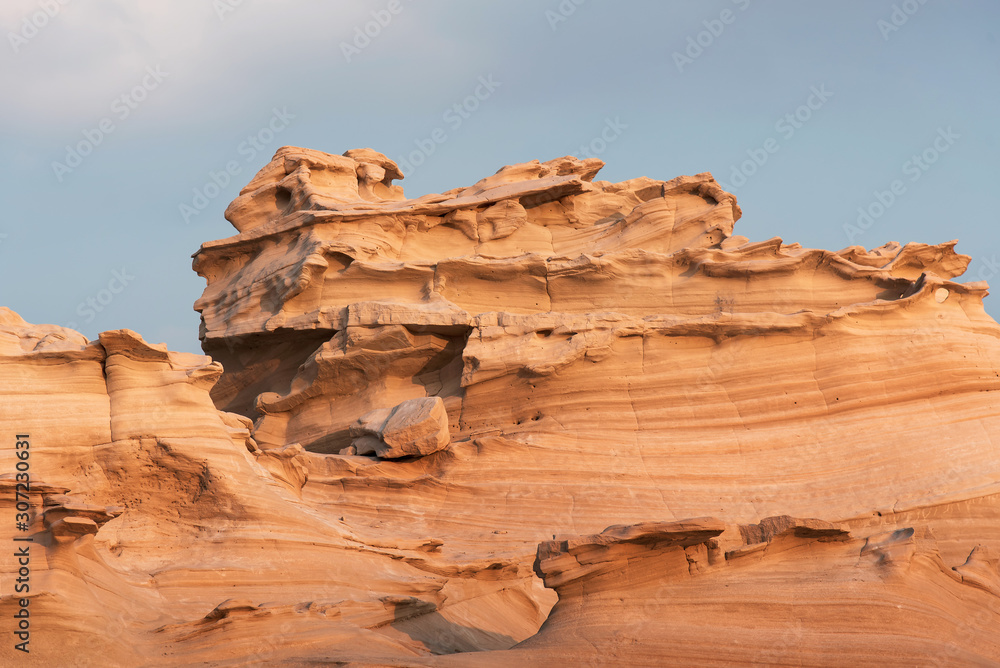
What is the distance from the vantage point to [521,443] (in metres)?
17.8

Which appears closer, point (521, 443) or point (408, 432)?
point (408, 432)

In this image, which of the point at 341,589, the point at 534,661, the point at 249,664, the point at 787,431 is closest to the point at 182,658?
the point at 249,664

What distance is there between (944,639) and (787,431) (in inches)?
278

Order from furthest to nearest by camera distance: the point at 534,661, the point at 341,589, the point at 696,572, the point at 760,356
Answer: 1. the point at 760,356
2. the point at 341,589
3. the point at 696,572
4. the point at 534,661

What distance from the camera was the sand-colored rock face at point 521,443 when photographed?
37.7ft

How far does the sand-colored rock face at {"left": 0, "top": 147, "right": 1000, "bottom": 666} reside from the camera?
1148 cm

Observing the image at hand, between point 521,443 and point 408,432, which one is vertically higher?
point 408,432

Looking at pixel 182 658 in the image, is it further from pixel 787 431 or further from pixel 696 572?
pixel 787 431

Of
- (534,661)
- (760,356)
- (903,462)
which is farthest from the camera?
(760,356)

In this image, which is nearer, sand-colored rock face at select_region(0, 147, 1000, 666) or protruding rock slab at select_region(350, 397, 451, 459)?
sand-colored rock face at select_region(0, 147, 1000, 666)

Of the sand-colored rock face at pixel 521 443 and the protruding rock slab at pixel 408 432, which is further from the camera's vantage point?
the protruding rock slab at pixel 408 432

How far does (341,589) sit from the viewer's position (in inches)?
545

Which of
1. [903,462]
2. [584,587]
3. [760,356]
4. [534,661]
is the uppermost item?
[760,356]

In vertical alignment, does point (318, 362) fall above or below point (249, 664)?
above
